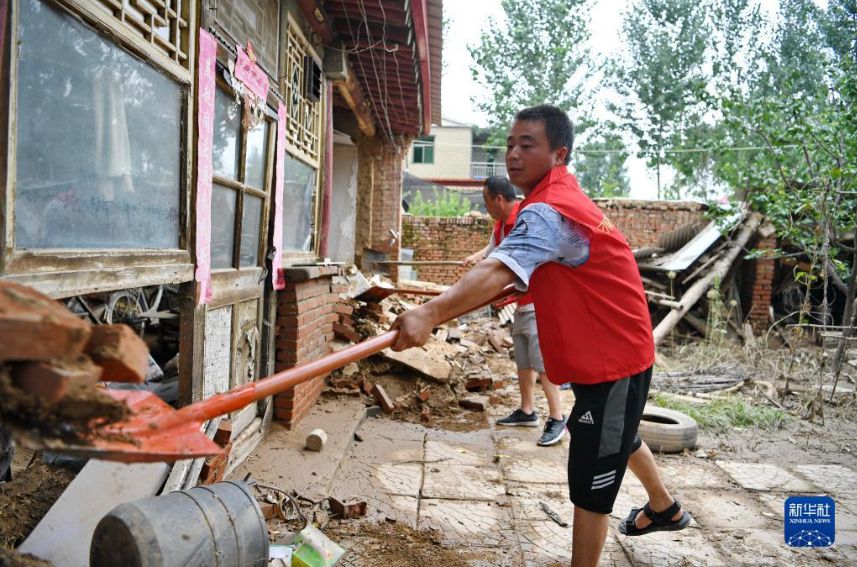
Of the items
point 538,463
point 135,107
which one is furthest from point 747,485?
point 135,107

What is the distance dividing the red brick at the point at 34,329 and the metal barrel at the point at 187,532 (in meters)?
1.00

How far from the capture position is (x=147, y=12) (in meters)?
2.54

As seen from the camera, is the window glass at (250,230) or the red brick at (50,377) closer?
the red brick at (50,377)

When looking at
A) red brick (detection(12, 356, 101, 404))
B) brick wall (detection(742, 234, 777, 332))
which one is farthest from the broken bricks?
brick wall (detection(742, 234, 777, 332))

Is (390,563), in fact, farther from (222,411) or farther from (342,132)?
(342,132)

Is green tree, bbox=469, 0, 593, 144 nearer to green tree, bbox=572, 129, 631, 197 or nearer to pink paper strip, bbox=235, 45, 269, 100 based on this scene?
green tree, bbox=572, 129, 631, 197

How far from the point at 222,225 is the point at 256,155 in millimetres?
760

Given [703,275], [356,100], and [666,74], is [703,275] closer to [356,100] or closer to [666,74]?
[356,100]

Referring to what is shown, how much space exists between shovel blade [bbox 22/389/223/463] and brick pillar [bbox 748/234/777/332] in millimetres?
11531

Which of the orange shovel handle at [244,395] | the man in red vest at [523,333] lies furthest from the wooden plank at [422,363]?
the orange shovel handle at [244,395]

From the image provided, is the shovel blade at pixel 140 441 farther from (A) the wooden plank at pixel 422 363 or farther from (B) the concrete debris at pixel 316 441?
(A) the wooden plank at pixel 422 363

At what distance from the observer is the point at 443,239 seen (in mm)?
14266

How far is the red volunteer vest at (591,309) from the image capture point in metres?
2.30

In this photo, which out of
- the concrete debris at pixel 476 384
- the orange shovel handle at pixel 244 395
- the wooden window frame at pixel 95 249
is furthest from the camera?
the concrete debris at pixel 476 384
